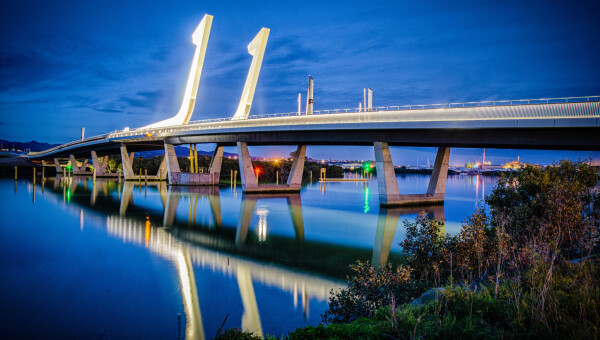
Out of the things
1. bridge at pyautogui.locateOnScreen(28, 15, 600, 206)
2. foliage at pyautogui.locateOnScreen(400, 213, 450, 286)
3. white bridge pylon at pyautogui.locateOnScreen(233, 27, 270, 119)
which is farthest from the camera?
white bridge pylon at pyautogui.locateOnScreen(233, 27, 270, 119)

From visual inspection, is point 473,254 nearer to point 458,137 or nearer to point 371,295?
point 371,295

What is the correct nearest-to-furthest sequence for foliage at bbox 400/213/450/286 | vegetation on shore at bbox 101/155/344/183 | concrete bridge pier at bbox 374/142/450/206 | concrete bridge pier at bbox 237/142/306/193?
foliage at bbox 400/213/450/286, concrete bridge pier at bbox 374/142/450/206, concrete bridge pier at bbox 237/142/306/193, vegetation on shore at bbox 101/155/344/183

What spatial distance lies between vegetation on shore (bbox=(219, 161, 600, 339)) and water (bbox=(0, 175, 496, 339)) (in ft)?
6.08

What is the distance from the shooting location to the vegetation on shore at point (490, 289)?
17.2 feet

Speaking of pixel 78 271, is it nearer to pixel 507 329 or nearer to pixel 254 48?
pixel 507 329

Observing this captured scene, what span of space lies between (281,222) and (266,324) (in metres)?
15.5

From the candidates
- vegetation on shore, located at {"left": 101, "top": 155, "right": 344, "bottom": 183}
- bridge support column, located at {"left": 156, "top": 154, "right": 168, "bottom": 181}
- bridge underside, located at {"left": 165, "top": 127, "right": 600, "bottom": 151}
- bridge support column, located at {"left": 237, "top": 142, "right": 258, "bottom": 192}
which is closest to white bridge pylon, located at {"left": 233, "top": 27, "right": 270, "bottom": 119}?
bridge support column, located at {"left": 237, "top": 142, "right": 258, "bottom": 192}

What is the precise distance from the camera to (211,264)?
42.6ft

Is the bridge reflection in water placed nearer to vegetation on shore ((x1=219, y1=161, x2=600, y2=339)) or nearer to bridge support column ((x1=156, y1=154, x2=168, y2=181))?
vegetation on shore ((x1=219, y1=161, x2=600, y2=339))

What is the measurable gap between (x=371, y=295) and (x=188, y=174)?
170 feet

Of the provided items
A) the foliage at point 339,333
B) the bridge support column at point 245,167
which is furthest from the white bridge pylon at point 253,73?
the foliage at point 339,333

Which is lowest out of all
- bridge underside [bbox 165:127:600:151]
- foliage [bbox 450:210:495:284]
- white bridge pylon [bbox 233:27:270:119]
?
foliage [bbox 450:210:495:284]

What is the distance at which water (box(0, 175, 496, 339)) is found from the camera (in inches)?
313

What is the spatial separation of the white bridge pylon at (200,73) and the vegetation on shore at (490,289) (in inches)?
1508
